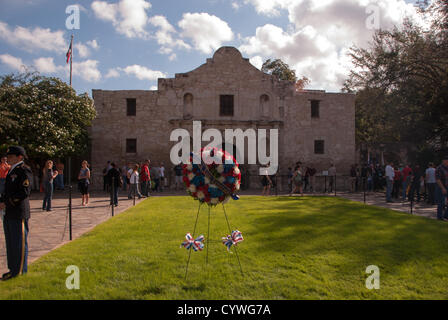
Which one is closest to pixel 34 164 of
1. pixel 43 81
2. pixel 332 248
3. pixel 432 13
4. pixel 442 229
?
pixel 43 81

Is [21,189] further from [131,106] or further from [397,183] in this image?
[131,106]

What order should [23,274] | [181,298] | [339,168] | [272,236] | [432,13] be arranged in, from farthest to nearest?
[339,168] < [432,13] < [272,236] < [23,274] < [181,298]

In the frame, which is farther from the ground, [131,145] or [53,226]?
[131,145]

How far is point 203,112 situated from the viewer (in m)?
21.8

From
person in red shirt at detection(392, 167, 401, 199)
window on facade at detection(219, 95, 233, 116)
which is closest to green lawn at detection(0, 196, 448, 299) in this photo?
person in red shirt at detection(392, 167, 401, 199)

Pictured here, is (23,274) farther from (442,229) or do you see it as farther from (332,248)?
(442,229)

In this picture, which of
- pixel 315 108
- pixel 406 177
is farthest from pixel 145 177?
pixel 315 108

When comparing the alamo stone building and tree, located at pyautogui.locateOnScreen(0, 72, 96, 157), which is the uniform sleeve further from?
the alamo stone building

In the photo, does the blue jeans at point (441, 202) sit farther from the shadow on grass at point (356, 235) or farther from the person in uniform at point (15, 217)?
the person in uniform at point (15, 217)

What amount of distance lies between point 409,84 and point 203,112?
13788 mm

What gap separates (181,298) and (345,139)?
22647 millimetres

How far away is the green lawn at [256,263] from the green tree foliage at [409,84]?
1287 cm

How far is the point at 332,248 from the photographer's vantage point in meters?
5.88

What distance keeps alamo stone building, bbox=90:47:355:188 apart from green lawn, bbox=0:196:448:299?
13902 millimetres
